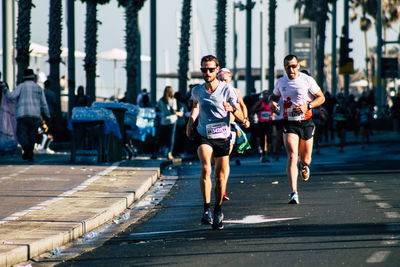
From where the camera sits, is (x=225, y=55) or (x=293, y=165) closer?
(x=293, y=165)

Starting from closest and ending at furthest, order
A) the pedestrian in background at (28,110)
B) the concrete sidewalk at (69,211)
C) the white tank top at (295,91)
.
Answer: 1. the concrete sidewalk at (69,211)
2. the white tank top at (295,91)
3. the pedestrian in background at (28,110)

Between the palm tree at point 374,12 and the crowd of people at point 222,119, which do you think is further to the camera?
the palm tree at point 374,12

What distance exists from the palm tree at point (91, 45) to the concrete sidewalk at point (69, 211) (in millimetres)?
16319

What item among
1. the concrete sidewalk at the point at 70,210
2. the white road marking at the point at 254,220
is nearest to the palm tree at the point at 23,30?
the concrete sidewalk at the point at 70,210

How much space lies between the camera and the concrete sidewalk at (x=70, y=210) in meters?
8.81

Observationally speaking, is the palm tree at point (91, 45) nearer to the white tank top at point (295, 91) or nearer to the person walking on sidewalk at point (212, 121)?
the white tank top at point (295, 91)

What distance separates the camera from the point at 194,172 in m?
19.7

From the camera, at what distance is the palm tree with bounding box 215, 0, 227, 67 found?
1706 inches

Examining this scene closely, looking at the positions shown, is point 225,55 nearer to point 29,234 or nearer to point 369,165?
point 369,165

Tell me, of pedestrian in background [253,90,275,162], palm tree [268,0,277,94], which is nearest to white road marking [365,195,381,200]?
pedestrian in background [253,90,275,162]

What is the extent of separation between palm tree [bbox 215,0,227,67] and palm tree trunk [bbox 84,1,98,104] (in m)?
9.35

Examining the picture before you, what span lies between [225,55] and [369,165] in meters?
23.3

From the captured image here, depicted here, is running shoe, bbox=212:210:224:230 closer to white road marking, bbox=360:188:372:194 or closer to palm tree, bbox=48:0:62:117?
white road marking, bbox=360:188:372:194

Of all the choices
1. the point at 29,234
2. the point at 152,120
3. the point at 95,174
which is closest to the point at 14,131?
the point at 152,120
